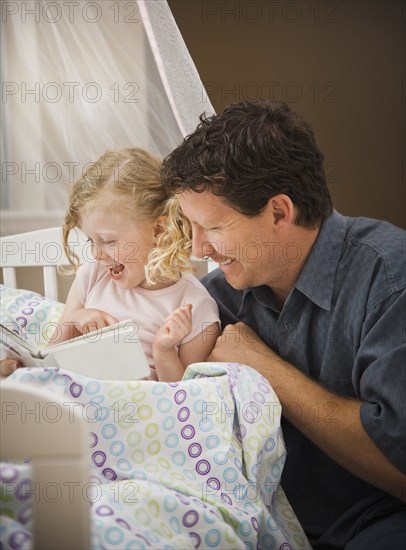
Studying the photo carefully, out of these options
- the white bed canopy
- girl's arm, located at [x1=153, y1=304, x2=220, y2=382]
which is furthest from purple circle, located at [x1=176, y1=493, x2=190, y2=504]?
the white bed canopy

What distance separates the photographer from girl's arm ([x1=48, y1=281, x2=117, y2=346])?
160 centimetres

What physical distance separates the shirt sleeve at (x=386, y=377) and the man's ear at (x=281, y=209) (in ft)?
0.89

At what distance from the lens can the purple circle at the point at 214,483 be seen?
1123mm

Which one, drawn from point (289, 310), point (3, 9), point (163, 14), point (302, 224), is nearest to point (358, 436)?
point (289, 310)

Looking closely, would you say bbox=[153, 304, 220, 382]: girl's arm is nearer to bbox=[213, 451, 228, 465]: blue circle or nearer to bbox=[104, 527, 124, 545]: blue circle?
bbox=[213, 451, 228, 465]: blue circle

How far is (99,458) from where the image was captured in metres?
1.10

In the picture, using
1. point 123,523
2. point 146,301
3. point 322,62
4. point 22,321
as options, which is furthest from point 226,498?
point 322,62

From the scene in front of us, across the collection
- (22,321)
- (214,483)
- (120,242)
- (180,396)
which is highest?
(120,242)

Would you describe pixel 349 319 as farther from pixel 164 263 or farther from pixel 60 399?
pixel 60 399

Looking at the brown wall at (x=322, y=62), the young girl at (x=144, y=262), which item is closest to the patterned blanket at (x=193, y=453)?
the young girl at (x=144, y=262)

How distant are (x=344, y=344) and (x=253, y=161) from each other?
0.40 m

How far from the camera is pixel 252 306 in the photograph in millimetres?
1553

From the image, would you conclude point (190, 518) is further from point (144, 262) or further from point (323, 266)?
point (144, 262)

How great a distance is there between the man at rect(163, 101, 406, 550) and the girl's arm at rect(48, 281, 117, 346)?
0.30 meters
